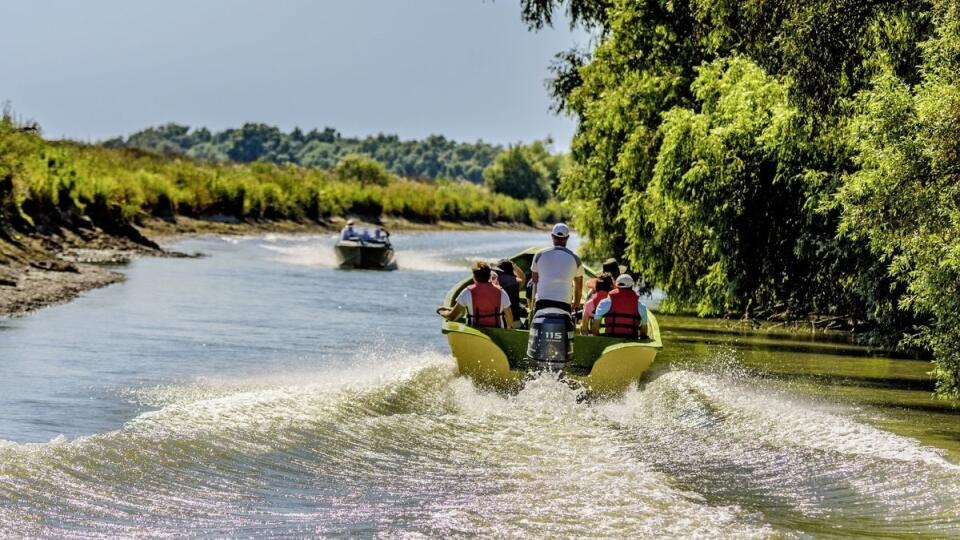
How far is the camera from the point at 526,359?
17203 mm

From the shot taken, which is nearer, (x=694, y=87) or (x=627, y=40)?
(x=694, y=87)

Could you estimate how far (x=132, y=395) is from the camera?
58.0 ft

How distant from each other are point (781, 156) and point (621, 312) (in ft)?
18.0

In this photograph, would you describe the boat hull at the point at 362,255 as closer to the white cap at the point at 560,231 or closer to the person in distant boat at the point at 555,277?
the white cap at the point at 560,231

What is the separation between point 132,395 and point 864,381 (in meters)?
10.8

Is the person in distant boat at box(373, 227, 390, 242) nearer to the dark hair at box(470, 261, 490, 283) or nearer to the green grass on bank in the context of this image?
the green grass on bank

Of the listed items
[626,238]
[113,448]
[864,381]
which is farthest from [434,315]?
[113,448]

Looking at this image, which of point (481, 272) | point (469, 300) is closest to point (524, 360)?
point (469, 300)

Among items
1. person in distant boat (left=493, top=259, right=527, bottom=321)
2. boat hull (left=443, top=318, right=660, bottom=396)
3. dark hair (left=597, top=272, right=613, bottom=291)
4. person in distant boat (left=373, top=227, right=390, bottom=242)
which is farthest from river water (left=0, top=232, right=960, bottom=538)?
person in distant boat (left=373, top=227, right=390, bottom=242)

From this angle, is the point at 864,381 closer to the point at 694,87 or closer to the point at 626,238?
the point at 694,87

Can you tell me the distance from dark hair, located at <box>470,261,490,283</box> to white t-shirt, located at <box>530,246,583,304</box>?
0.88 metres

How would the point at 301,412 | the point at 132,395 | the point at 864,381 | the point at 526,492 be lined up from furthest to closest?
the point at 864,381, the point at 132,395, the point at 301,412, the point at 526,492

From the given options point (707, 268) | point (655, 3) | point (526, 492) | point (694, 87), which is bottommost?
point (526, 492)

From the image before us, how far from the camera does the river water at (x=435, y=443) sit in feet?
36.4
